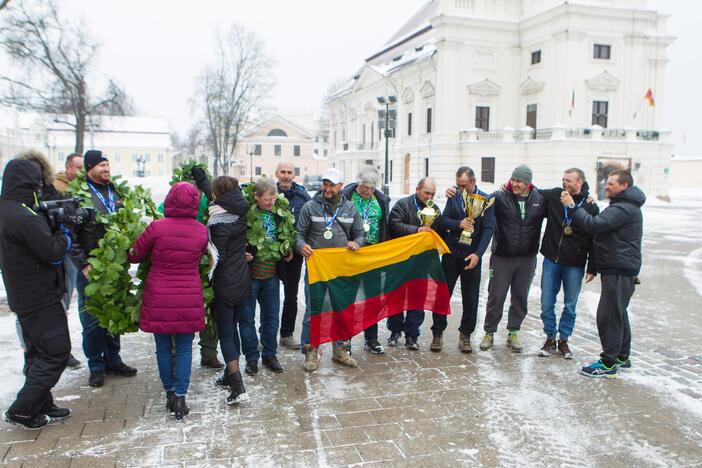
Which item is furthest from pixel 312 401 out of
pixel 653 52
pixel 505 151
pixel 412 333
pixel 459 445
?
pixel 653 52

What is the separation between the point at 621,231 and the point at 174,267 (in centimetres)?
449

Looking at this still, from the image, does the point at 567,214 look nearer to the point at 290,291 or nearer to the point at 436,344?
the point at 436,344

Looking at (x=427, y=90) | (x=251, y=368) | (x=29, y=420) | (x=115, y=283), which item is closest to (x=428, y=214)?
(x=251, y=368)

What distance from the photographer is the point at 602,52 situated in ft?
127

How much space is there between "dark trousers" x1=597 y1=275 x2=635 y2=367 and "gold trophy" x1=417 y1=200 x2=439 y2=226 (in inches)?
77.5

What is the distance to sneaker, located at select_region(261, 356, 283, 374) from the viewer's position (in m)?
5.95

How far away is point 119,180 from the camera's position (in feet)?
19.6

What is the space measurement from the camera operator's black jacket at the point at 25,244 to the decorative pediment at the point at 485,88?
39227 millimetres

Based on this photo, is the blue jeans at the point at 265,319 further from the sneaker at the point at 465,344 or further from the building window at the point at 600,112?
the building window at the point at 600,112

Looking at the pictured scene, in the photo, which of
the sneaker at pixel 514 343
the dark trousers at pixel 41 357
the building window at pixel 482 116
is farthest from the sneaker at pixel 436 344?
the building window at pixel 482 116

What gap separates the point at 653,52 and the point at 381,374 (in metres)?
42.5

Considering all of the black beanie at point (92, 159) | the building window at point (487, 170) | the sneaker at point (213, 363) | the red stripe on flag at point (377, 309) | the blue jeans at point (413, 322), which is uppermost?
the building window at point (487, 170)

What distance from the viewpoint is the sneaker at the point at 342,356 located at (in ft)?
20.2

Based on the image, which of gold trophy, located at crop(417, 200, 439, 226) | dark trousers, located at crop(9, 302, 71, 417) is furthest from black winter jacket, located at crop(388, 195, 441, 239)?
dark trousers, located at crop(9, 302, 71, 417)
